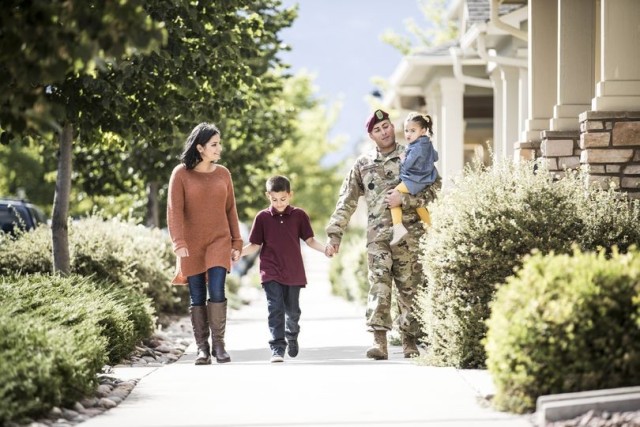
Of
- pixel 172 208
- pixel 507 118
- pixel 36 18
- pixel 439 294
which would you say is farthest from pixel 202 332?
pixel 507 118

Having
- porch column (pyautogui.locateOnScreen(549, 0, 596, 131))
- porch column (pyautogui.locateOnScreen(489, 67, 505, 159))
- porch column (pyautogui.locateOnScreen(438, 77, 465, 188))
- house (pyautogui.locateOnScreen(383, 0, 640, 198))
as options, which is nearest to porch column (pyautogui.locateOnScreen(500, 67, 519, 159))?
house (pyautogui.locateOnScreen(383, 0, 640, 198))

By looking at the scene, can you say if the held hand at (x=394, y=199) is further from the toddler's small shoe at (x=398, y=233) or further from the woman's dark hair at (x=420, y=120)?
the woman's dark hair at (x=420, y=120)

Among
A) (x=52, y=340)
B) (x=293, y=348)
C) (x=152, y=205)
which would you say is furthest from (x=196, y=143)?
(x=152, y=205)

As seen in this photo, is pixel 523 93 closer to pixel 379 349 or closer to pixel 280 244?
pixel 280 244

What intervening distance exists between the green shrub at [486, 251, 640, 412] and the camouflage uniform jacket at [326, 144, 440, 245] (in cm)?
360

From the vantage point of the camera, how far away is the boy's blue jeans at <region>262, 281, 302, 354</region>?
10.7 m

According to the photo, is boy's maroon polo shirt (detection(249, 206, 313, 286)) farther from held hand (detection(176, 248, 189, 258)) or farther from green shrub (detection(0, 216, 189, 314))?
green shrub (detection(0, 216, 189, 314))

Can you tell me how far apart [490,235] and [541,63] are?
565cm

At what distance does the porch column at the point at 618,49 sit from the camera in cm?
1095

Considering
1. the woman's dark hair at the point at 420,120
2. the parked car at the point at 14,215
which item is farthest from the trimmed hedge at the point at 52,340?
the parked car at the point at 14,215

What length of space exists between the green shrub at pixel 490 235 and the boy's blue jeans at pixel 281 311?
68.1 inches

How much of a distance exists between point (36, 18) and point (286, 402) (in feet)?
9.22

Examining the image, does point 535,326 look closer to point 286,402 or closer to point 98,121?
point 286,402

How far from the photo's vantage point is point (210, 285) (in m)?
10.5
